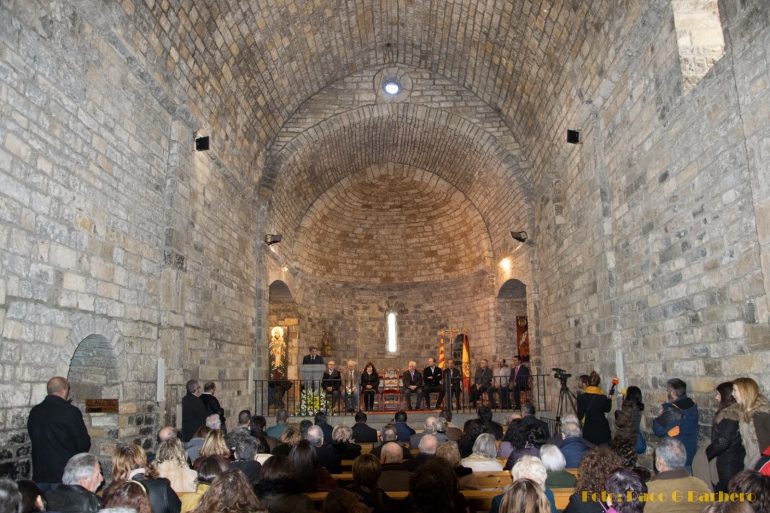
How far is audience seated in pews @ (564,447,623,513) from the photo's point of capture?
3.66 m

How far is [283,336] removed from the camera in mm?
17875

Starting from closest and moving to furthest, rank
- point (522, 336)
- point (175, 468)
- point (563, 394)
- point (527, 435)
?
point (175, 468), point (527, 435), point (563, 394), point (522, 336)

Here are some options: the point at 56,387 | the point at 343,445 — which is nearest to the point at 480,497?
the point at 343,445

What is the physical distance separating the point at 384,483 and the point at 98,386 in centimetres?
473

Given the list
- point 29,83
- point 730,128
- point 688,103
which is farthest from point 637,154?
point 29,83

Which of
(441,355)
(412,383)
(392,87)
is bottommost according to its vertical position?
(412,383)

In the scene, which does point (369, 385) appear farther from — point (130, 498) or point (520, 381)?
point (130, 498)

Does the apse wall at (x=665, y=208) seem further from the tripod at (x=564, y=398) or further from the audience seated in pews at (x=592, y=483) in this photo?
the audience seated in pews at (x=592, y=483)

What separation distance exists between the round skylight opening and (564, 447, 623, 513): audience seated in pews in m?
12.2

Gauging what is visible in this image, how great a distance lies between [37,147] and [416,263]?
47.0ft

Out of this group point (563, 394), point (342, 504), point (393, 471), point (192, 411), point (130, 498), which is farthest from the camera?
point (563, 394)

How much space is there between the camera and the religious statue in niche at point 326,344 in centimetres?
1877

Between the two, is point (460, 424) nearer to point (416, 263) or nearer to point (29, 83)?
point (416, 263)

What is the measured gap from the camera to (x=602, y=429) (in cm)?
788
